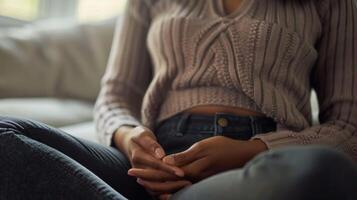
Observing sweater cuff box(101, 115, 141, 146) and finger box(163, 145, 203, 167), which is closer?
finger box(163, 145, 203, 167)

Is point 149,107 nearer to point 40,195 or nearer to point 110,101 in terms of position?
point 110,101

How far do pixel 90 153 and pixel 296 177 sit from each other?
0.42 m

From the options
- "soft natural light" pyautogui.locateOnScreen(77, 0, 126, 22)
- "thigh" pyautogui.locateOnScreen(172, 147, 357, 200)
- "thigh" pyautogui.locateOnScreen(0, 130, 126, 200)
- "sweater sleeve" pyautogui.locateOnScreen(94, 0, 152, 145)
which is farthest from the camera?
"soft natural light" pyautogui.locateOnScreen(77, 0, 126, 22)

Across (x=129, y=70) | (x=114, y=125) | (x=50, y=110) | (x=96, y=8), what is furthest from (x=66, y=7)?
(x=114, y=125)

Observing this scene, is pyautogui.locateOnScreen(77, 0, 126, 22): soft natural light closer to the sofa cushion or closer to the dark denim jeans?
the sofa cushion

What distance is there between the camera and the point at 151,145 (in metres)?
1.01

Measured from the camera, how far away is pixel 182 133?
1.08 m

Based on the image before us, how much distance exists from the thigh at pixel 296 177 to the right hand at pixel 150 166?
249mm

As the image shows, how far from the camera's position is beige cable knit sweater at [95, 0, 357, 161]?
1084 mm

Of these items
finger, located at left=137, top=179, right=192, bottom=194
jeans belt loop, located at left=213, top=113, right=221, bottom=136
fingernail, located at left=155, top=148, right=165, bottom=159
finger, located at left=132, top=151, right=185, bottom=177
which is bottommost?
finger, located at left=137, top=179, right=192, bottom=194

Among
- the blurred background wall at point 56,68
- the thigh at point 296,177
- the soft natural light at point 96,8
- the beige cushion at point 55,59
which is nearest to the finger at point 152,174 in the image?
the thigh at point 296,177

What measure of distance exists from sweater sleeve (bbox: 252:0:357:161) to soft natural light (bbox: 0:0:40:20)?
1351mm

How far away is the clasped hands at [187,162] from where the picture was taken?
3.09 feet

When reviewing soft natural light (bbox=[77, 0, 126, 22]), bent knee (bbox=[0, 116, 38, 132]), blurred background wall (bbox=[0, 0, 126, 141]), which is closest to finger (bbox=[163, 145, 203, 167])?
bent knee (bbox=[0, 116, 38, 132])
